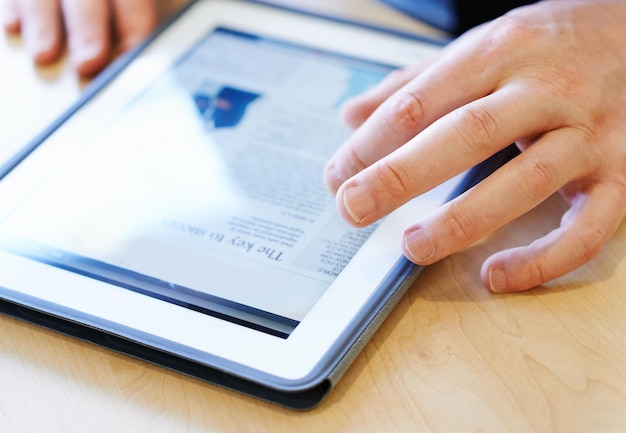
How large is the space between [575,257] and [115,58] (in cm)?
54

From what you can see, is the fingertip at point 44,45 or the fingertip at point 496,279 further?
A: the fingertip at point 44,45

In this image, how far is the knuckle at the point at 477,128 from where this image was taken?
551 millimetres

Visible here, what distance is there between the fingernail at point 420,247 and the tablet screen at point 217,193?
0.05m

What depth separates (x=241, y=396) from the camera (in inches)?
19.4

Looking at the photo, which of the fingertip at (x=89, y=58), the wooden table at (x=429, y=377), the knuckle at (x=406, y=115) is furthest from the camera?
the fingertip at (x=89, y=58)

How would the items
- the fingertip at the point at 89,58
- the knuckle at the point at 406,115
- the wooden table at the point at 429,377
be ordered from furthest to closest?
the fingertip at the point at 89,58 → the knuckle at the point at 406,115 → the wooden table at the point at 429,377

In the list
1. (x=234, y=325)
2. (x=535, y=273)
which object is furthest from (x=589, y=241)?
(x=234, y=325)

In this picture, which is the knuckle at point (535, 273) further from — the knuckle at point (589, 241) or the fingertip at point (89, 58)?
the fingertip at point (89, 58)

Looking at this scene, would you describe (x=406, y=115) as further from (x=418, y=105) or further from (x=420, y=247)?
(x=420, y=247)

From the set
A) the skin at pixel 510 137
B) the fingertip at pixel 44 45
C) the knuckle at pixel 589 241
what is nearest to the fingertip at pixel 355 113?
the skin at pixel 510 137

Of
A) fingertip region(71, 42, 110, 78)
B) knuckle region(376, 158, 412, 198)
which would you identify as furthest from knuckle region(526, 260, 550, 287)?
fingertip region(71, 42, 110, 78)

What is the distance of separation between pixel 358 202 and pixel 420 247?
5 centimetres

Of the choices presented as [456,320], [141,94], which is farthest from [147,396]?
[141,94]

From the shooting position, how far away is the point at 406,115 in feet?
1.95
